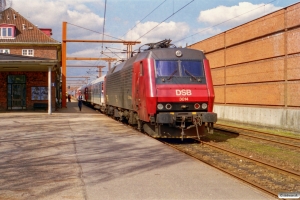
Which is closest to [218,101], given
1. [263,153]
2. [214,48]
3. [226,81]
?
[226,81]

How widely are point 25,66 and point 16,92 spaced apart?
5.60 meters

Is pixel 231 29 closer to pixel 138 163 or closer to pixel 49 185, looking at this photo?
pixel 138 163

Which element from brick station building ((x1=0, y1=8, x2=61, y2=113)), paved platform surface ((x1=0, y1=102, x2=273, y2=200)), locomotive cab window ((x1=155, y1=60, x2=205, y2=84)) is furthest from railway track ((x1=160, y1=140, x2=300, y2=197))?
brick station building ((x1=0, y1=8, x2=61, y2=113))

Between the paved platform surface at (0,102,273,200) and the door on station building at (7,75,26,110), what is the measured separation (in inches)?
809

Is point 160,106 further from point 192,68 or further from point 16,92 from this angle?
point 16,92

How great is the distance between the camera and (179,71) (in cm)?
1280

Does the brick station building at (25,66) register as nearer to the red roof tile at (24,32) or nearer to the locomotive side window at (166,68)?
the red roof tile at (24,32)

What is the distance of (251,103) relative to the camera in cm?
2072

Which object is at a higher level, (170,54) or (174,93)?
(170,54)

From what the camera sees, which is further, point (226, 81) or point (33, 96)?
point (33, 96)

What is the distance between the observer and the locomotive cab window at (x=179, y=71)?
41.3ft

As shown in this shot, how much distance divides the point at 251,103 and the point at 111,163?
13822mm

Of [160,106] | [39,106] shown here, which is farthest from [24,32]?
[160,106]

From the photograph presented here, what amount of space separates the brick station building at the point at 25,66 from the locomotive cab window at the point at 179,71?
46.8 ft
